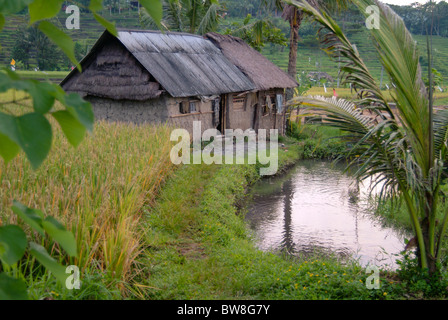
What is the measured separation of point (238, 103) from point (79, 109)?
14.7m

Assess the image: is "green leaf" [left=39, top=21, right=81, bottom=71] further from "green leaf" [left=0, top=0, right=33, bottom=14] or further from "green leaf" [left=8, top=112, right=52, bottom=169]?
"green leaf" [left=8, top=112, right=52, bottom=169]

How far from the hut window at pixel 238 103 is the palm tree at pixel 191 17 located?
14.8 feet

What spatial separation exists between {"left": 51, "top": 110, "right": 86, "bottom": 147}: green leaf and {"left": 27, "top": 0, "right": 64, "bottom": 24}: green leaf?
221 millimetres

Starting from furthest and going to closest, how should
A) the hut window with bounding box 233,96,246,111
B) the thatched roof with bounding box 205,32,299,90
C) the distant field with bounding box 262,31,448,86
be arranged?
the distant field with bounding box 262,31,448,86, the thatched roof with bounding box 205,32,299,90, the hut window with bounding box 233,96,246,111

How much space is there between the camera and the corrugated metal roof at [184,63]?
38.1ft

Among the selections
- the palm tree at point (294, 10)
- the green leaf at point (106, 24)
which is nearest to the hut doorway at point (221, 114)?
the palm tree at point (294, 10)

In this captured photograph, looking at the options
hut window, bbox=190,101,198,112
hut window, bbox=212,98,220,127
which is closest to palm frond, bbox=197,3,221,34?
hut window, bbox=212,98,220,127

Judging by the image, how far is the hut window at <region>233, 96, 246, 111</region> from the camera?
15.1m

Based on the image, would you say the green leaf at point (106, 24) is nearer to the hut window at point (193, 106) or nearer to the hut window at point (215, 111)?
the hut window at point (193, 106)

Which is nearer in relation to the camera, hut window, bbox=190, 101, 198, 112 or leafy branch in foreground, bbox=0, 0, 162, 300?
leafy branch in foreground, bbox=0, 0, 162, 300

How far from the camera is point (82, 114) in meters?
0.79

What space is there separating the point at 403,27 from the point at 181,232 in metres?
3.64
